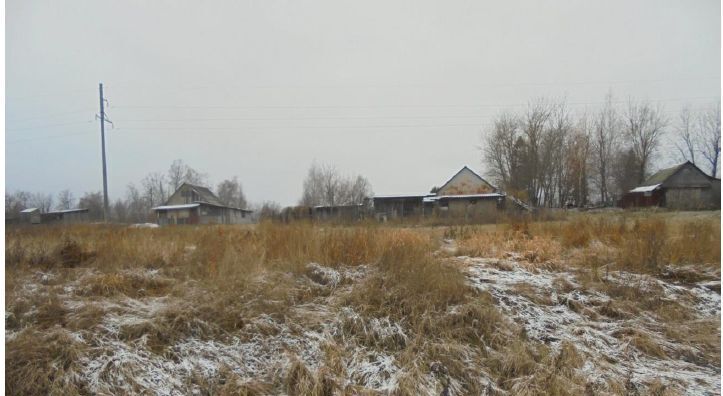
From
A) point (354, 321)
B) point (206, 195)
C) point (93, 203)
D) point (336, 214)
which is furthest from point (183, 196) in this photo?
point (354, 321)

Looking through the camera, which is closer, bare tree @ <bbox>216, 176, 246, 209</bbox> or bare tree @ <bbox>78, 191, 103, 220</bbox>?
bare tree @ <bbox>78, 191, 103, 220</bbox>

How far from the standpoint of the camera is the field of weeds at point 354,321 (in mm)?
1959

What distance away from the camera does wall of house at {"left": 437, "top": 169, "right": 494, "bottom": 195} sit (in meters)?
27.5

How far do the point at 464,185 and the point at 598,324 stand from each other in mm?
26533


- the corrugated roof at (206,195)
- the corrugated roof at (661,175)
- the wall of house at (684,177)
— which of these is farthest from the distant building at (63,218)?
the corrugated roof at (661,175)

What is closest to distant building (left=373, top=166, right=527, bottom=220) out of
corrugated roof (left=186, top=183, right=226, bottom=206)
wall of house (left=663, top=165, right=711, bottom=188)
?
wall of house (left=663, top=165, right=711, bottom=188)

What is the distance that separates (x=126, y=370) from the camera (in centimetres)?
195

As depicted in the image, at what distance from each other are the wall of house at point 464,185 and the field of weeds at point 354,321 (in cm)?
2367

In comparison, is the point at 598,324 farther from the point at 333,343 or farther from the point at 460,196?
the point at 460,196

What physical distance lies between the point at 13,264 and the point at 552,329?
602cm

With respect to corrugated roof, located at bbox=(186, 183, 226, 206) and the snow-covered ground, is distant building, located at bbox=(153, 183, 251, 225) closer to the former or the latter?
corrugated roof, located at bbox=(186, 183, 226, 206)

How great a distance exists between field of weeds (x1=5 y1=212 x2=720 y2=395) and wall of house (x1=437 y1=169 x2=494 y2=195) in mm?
23666

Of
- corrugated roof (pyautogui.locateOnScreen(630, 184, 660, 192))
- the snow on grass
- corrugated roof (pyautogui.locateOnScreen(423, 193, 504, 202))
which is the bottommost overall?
the snow on grass

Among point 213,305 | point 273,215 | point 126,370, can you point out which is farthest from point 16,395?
point 273,215
